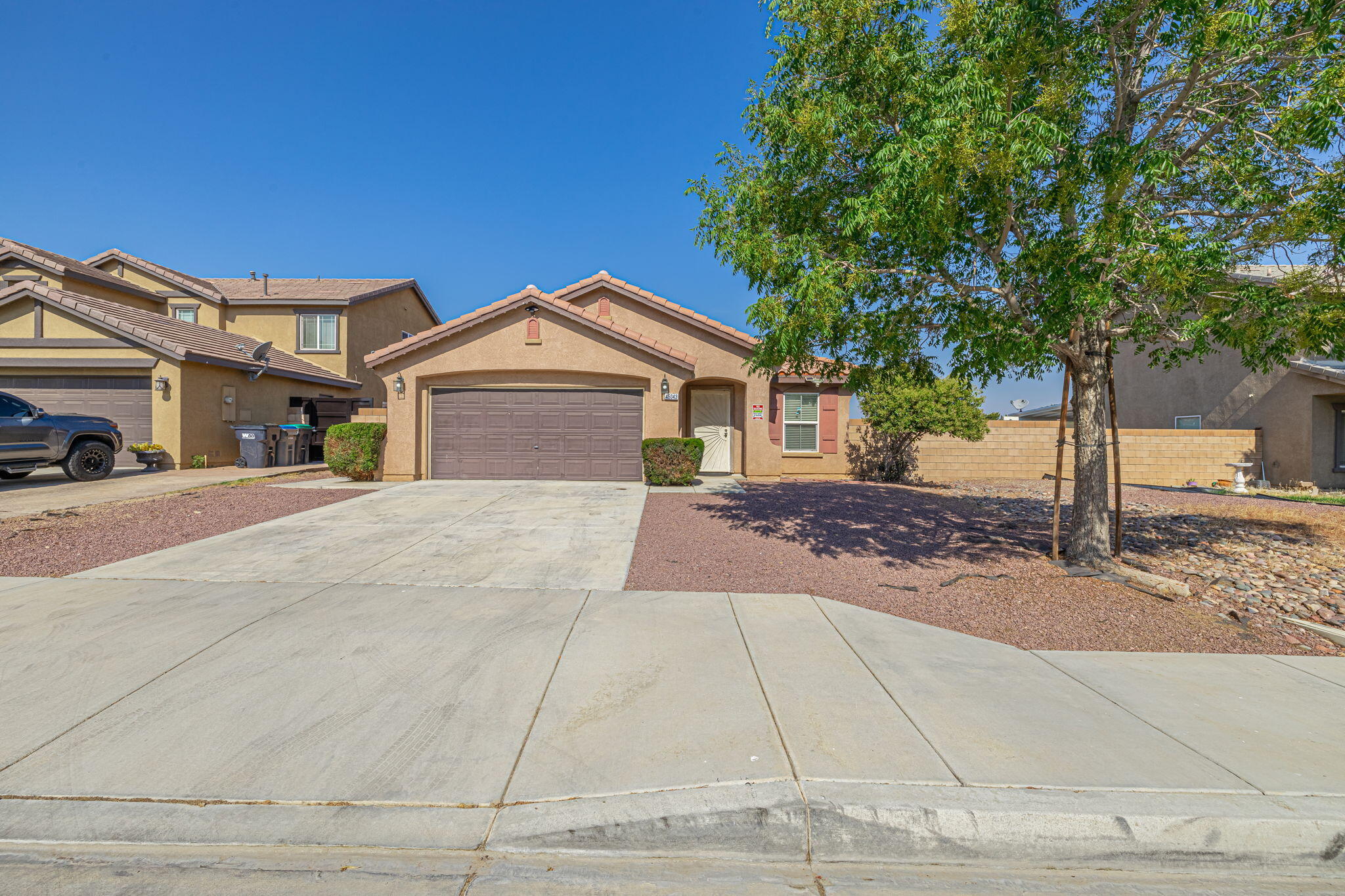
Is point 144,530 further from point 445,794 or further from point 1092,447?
point 1092,447

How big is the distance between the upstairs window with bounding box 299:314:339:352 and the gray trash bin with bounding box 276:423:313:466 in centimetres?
498

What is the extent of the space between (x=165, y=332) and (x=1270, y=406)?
31192 mm

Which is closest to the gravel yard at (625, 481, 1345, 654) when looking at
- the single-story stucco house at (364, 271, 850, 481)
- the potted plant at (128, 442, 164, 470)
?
the single-story stucco house at (364, 271, 850, 481)

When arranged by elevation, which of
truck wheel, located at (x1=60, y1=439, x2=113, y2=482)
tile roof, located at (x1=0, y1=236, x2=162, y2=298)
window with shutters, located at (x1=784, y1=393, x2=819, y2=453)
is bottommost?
truck wheel, located at (x1=60, y1=439, x2=113, y2=482)

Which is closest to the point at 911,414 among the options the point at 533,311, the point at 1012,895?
the point at 533,311

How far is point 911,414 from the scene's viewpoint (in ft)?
49.8

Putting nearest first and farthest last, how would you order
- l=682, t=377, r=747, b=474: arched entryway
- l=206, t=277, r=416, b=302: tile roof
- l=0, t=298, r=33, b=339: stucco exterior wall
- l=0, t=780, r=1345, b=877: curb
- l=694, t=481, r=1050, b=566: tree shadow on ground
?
1. l=0, t=780, r=1345, b=877: curb
2. l=694, t=481, r=1050, b=566: tree shadow on ground
3. l=0, t=298, r=33, b=339: stucco exterior wall
4. l=682, t=377, r=747, b=474: arched entryway
5. l=206, t=277, r=416, b=302: tile roof

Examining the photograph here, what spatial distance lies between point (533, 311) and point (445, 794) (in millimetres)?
12915

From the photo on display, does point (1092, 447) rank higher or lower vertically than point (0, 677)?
higher

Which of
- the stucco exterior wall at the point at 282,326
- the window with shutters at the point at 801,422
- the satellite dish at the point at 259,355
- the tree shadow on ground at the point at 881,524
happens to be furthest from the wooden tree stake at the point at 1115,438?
the stucco exterior wall at the point at 282,326

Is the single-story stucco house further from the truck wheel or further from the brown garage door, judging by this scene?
the truck wheel

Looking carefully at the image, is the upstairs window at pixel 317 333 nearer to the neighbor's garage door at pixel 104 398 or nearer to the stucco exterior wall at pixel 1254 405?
the neighbor's garage door at pixel 104 398

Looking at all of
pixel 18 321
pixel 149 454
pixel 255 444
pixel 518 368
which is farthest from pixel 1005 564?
pixel 18 321

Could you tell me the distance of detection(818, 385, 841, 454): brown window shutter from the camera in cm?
1650
